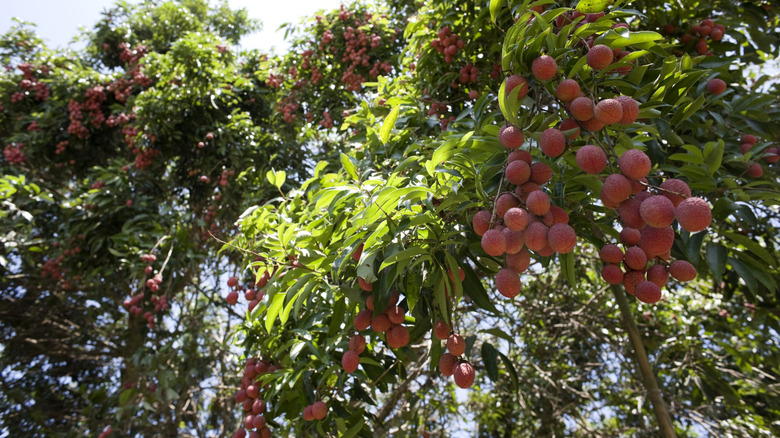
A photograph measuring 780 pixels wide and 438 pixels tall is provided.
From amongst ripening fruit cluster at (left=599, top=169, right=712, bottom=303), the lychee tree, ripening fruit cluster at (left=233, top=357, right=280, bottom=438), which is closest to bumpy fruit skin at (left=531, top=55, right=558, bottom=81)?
the lychee tree

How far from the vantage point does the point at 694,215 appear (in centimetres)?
68

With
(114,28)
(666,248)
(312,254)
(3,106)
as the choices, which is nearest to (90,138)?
(3,106)

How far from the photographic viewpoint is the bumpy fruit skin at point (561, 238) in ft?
2.35

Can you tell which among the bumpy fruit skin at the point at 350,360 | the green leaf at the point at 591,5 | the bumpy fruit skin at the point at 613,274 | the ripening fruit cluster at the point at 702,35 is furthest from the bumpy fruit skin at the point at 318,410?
the ripening fruit cluster at the point at 702,35

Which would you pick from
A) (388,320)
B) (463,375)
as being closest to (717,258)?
(463,375)

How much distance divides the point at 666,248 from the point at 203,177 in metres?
3.88

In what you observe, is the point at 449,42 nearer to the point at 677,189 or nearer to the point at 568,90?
the point at 568,90

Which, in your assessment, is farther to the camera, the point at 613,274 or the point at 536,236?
the point at 613,274

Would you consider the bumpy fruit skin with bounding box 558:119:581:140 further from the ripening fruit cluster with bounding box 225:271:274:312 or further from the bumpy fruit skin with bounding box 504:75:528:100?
the ripening fruit cluster with bounding box 225:271:274:312

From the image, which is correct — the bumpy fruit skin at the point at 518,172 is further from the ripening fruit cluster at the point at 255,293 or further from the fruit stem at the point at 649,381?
the fruit stem at the point at 649,381

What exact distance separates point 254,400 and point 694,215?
1.79 metres

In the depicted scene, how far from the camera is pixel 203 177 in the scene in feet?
12.9

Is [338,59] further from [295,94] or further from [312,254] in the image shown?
[312,254]

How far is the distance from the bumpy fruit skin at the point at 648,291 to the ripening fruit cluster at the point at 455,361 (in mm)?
385
